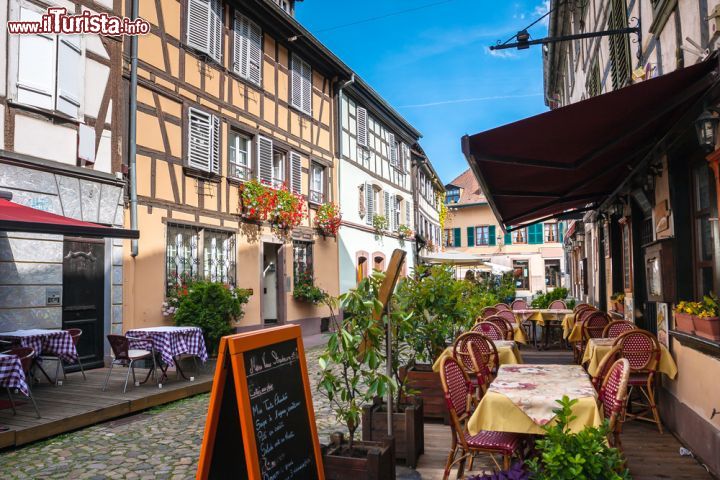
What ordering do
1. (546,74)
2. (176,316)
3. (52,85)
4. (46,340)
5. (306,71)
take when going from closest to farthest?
(46,340)
(52,85)
(176,316)
(306,71)
(546,74)

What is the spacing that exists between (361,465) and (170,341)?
4912mm

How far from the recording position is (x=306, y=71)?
1502cm

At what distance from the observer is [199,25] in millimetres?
11031

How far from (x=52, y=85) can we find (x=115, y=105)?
1.18 m

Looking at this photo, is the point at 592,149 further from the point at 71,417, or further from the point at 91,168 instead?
the point at 91,168

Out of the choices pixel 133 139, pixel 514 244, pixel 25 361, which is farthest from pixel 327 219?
pixel 514 244

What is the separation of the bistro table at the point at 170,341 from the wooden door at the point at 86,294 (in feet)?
4.79

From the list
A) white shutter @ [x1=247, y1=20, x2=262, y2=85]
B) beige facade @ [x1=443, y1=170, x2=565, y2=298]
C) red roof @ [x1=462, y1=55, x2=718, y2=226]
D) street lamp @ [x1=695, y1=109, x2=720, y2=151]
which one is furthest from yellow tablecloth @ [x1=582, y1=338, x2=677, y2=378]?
beige facade @ [x1=443, y1=170, x2=565, y2=298]

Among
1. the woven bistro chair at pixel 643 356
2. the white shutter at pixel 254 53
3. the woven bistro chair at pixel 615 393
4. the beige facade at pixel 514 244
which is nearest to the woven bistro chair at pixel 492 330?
the woven bistro chair at pixel 643 356

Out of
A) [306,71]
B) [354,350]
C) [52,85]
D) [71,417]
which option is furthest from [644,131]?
[306,71]

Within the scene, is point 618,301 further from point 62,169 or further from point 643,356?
point 62,169

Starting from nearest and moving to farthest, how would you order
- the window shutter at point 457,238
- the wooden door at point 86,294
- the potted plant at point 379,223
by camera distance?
the wooden door at point 86,294
the potted plant at point 379,223
the window shutter at point 457,238

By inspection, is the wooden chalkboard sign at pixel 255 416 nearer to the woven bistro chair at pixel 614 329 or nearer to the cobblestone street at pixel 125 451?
the cobblestone street at pixel 125 451

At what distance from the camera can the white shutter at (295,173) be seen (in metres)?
13.9
